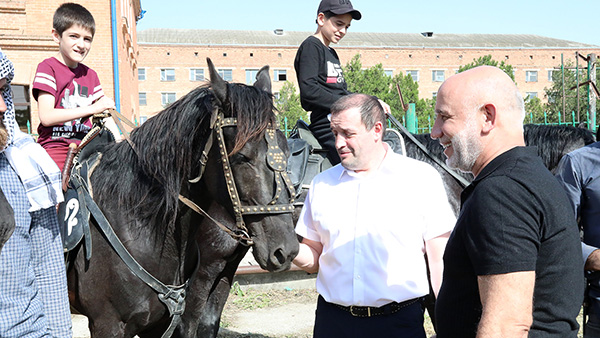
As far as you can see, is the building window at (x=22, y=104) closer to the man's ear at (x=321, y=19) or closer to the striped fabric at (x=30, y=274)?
the man's ear at (x=321, y=19)

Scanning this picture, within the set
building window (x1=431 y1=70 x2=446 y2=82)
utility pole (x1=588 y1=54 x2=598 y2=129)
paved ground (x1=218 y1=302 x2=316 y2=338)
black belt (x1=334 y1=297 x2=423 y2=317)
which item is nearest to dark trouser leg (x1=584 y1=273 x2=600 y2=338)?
black belt (x1=334 y1=297 x2=423 y2=317)

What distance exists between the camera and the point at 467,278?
1.62 metres

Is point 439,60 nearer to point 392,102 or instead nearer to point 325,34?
point 392,102

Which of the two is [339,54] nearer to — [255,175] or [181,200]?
[181,200]

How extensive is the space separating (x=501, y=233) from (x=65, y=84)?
2.76 metres

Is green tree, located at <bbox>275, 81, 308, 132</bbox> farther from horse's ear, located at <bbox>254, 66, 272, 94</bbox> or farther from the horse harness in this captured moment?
the horse harness

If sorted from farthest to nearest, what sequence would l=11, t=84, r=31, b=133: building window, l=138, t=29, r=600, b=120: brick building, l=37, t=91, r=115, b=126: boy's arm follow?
l=138, t=29, r=600, b=120: brick building, l=11, t=84, r=31, b=133: building window, l=37, t=91, r=115, b=126: boy's arm

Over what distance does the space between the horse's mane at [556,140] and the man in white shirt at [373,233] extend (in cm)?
256

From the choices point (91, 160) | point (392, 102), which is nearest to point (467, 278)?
point (91, 160)

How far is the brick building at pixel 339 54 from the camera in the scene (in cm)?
→ 5988

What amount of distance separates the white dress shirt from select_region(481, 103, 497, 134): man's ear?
995 mm

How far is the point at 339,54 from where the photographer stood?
6200 cm

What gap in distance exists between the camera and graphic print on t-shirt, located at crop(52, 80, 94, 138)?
3260mm

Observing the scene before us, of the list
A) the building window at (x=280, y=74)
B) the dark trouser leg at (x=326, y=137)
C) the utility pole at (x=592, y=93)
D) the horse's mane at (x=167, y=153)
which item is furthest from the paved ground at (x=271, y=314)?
the building window at (x=280, y=74)
